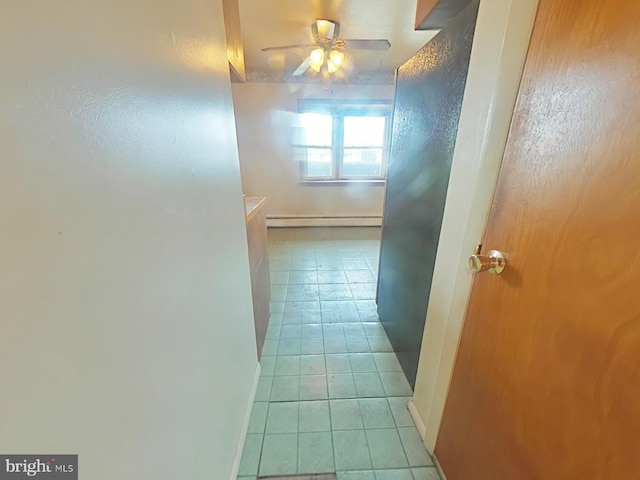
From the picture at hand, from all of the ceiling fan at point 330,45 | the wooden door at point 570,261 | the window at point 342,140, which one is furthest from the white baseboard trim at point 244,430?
the window at point 342,140

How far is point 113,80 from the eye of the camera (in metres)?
0.45

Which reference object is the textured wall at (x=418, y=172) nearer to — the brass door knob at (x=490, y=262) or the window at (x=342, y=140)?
the brass door knob at (x=490, y=262)

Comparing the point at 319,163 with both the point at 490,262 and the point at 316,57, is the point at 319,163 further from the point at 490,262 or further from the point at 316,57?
the point at 490,262

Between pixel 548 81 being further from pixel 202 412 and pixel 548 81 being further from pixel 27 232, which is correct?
pixel 202 412

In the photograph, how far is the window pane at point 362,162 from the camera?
4457mm

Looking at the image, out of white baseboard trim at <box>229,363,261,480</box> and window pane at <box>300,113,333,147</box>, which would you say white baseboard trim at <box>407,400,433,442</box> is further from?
window pane at <box>300,113,333,147</box>

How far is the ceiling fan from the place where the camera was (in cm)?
242

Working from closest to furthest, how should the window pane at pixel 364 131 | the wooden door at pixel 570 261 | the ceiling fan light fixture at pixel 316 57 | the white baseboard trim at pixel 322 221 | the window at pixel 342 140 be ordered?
the wooden door at pixel 570 261
the ceiling fan light fixture at pixel 316 57
the window at pixel 342 140
the window pane at pixel 364 131
the white baseboard trim at pixel 322 221

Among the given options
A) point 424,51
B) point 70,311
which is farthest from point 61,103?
point 424,51

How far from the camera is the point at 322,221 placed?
183 inches

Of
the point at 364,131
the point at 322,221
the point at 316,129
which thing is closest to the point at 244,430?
the point at 322,221

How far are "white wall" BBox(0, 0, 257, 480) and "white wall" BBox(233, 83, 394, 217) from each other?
3512 mm

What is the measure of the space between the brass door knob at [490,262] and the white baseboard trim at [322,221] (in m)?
→ 3.89

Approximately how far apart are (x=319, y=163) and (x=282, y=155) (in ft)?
2.08
